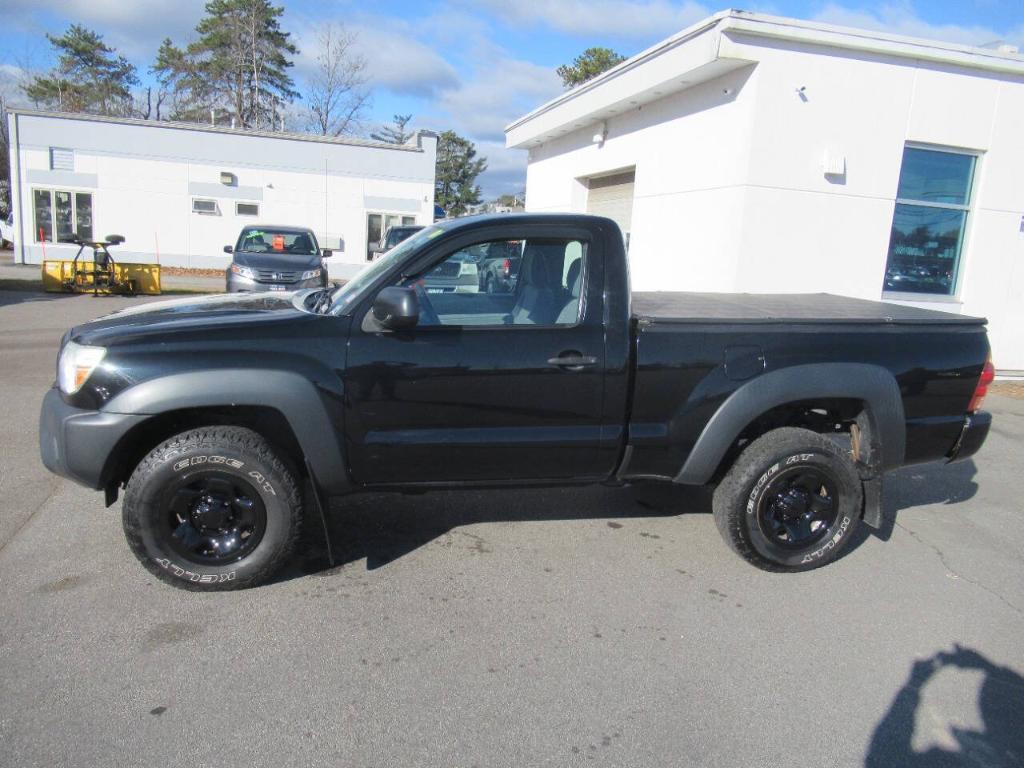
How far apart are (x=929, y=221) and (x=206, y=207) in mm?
22978

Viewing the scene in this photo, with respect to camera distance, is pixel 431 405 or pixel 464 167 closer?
pixel 431 405

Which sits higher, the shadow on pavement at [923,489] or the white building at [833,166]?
the white building at [833,166]

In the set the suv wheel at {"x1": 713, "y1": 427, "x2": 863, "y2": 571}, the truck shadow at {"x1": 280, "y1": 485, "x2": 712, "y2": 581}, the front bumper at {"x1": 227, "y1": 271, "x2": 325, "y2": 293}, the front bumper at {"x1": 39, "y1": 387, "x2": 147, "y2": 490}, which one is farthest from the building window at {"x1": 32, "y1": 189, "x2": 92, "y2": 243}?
the suv wheel at {"x1": 713, "y1": 427, "x2": 863, "y2": 571}

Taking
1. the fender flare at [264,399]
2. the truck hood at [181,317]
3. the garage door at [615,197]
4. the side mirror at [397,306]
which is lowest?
the fender flare at [264,399]

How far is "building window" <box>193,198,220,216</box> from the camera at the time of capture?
25469mm

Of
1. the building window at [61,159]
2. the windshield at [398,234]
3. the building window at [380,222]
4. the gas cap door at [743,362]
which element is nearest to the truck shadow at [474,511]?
the gas cap door at [743,362]

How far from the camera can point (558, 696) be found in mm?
2904

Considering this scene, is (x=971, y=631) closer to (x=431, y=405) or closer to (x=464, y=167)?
(x=431, y=405)

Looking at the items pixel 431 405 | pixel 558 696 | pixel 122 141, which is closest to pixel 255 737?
pixel 558 696

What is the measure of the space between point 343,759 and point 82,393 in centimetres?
208

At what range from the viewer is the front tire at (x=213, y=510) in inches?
135

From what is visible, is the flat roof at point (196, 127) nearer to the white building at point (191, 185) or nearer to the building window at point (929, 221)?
the white building at point (191, 185)

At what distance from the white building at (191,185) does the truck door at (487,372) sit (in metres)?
23.7

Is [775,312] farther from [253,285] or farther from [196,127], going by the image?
[196,127]
